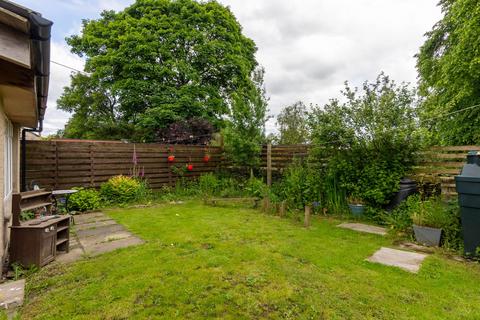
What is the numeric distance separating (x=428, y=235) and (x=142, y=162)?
25.5 ft

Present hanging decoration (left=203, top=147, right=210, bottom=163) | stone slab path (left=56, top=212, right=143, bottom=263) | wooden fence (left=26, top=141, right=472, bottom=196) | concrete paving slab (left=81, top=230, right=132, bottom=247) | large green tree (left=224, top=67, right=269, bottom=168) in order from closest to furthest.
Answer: stone slab path (left=56, top=212, right=143, bottom=263), concrete paving slab (left=81, top=230, right=132, bottom=247), wooden fence (left=26, top=141, right=472, bottom=196), large green tree (left=224, top=67, right=269, bottom=168), hanging decoration (left=203, top=147, right=210, bottom=163)

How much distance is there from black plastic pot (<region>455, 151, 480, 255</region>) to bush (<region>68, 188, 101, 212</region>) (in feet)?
25.4

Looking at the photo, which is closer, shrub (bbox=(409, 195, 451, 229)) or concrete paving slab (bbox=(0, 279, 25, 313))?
concrete paving slab (bbox=(0, 279, 25, 313))

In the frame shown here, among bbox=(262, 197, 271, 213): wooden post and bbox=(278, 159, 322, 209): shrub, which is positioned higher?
bbox=(278, 159, 322, 209): shrub

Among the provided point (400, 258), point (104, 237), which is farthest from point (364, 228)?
point (104, 237)

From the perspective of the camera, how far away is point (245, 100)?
8.84 m

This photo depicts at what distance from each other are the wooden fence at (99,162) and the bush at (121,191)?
0.34 m

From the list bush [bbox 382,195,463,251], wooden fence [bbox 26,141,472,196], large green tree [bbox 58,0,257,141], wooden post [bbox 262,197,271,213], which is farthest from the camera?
large green tree [bbox 58,0,257,141]

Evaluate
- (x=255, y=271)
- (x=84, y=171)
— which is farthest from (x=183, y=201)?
(x=255, y=271)

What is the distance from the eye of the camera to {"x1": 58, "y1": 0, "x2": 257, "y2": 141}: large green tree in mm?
13483

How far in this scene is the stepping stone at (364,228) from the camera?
15.8ft

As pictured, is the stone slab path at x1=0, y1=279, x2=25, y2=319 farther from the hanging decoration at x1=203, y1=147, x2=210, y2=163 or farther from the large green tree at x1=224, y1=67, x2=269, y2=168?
the hanging decoration at x1=203, y1=147, x2=210, y2=163

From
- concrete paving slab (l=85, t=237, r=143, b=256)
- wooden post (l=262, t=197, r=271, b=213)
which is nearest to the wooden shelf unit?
concrete paving slab (l=85, t=237, r=143, b=256)

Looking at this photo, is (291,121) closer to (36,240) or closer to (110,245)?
(110,245)
